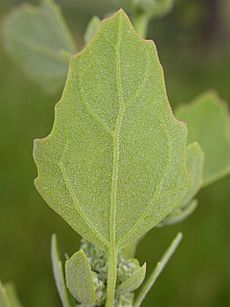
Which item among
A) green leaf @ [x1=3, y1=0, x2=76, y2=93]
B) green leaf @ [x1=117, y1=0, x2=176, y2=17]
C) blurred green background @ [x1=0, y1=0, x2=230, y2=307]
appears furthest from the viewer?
blurred green background @ [x1=0, y1=0, x2=230, y2=307]

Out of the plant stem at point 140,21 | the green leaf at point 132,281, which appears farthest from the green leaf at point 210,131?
the green leaf at point 132,281

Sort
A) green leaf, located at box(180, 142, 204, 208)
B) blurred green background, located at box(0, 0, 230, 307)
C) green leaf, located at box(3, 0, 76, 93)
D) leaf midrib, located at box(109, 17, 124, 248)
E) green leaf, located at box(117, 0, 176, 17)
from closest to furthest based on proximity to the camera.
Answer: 1. leaf midrib, located at box(109, 17, 124, 248)
2. green leaf, located at box(180, 142, 204, 208)
3. green leaf, located at box(117, 0, 176, 17)
4. green leaf, located at box(3, 0, 76, 93)
5. blurred green background, located at box(0, 0, 230, 307)

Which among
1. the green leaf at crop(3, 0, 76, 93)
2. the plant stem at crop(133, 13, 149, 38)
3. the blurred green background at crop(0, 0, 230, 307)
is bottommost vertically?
the blurred green background at crop(0, 0, 230, 307)

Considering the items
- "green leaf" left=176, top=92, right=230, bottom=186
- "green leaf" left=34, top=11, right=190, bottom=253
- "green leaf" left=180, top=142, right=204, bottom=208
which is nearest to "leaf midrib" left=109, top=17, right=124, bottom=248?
"green leaf" left=34, top=11, right=190, bottom=253

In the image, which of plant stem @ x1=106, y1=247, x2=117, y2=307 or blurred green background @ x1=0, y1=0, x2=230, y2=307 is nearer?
plant stem @ x1=106, y1=247, x2=117, y2=307

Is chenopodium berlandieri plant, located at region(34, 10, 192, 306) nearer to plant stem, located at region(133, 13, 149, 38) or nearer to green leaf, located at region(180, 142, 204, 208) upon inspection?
green leaf, located at region(180, 142, 204, 208)

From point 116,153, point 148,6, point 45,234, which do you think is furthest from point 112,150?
point 45,234

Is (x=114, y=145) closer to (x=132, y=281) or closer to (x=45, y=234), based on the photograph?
(x=132, y=281)
